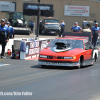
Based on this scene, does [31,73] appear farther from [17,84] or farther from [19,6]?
[19,6]

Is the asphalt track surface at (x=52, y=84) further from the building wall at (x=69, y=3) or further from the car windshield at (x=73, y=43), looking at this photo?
the building wall at (x=69, y=3)

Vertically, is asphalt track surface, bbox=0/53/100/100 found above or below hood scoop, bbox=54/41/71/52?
below

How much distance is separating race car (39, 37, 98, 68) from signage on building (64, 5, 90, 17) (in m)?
31.8

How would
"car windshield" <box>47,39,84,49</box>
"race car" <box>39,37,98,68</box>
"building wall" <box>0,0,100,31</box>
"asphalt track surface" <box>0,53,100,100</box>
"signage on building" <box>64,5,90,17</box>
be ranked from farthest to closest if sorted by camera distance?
"building wall" <box>0,0,100,31</box> < "signage on building" <box>64,5,90,17</box> < "car windshield" <box>47,39,84,49</box> < "race car" <box>39,37,98,68</box> < "asphalt track surface" <box>0,53,100,100</box>

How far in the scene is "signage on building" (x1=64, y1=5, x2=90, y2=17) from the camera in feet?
149

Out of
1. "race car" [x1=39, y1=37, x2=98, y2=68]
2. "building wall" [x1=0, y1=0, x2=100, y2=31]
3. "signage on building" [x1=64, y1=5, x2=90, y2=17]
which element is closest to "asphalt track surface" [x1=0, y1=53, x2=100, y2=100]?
"race car" [x1=39, y1=37, x2=98, y2=68]

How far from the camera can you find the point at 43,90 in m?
8.12

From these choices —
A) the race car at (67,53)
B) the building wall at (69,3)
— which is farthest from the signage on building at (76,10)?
the race car at (67,53)

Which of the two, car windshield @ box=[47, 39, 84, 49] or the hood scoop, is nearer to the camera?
the hood scoop

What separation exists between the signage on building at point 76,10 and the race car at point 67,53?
104 feet

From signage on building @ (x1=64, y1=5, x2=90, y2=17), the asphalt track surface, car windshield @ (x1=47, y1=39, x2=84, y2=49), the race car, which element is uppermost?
signage on building @ (x1=64, y1=5, x2=90, y2=17)

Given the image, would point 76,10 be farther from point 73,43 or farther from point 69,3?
point 73,43

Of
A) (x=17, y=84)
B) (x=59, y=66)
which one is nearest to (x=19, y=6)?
(x=59, y=66)

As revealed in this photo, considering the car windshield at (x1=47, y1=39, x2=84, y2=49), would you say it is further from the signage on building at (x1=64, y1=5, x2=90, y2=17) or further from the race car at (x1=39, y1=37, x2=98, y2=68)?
the signage on building at (x1=64, y1=5, x2=90, y2=17)
